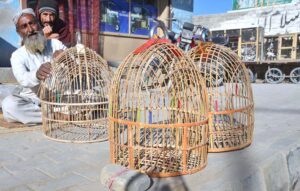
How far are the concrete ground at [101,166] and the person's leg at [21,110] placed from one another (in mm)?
197

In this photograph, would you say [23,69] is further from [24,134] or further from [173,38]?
[173,38]

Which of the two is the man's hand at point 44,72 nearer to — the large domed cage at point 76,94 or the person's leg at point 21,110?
the large domed cage at point 76,94

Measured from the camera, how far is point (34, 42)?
3705 mm

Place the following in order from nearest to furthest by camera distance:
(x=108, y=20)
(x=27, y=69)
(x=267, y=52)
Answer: (x=27, y=69) → (x=108, y=20) → (x=267, y=52)

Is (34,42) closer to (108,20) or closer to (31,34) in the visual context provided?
(31,34)

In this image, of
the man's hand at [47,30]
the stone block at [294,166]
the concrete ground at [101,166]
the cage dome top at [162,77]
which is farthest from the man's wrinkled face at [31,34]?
the stone block at [294,166]

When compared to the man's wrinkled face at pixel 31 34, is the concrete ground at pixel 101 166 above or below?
below

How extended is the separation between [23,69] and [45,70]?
1.66ft

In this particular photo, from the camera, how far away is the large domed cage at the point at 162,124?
7.23 feet

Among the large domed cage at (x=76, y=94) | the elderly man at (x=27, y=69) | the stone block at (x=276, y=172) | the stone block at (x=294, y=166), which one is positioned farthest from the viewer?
the elderly man at (x=27, y=69)

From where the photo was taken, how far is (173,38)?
895cm

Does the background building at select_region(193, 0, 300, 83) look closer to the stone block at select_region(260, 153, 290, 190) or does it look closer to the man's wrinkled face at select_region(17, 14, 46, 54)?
the stone block at select_region(260, 153, 290, 190)

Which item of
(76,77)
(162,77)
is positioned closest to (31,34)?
(76,77)

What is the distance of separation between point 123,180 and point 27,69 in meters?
2.46
